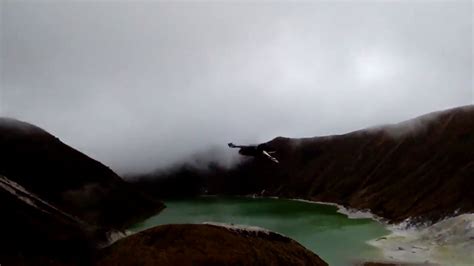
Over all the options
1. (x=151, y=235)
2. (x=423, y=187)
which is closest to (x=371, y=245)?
(x=423, y=187)

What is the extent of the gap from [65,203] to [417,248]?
131ft

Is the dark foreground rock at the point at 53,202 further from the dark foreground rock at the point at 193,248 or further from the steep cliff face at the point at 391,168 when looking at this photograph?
the steep cliff face at the point at 391,168

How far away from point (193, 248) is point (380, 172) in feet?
292

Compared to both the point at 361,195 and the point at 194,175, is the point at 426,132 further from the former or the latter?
the point at 194,175

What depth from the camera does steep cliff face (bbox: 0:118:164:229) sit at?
62.1 m

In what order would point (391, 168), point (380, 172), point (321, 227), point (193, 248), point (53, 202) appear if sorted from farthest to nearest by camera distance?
point (380, 172) → point (391, 168) → point (321, 227) → point (53, 202) → point (193, 248)

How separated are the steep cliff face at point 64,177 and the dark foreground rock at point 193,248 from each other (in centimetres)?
4334

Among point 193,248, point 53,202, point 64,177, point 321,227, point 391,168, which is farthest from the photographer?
point 391,168

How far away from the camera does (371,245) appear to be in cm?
5306

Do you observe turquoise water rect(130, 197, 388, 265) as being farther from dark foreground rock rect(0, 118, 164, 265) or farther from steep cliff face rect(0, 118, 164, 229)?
dark foreground rock rect(0, 118, 164, 265)

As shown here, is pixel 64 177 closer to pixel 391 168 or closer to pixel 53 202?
pixel 53 202

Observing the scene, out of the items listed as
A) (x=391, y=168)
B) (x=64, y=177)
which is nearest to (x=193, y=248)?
(x=64, y=177)

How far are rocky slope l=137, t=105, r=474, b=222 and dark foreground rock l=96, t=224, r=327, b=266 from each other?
184 ft

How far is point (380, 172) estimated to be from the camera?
324 feet
